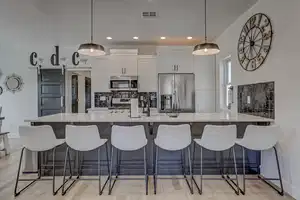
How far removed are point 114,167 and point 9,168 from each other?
201 centimetres

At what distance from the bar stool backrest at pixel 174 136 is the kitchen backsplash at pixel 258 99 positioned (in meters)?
1.33

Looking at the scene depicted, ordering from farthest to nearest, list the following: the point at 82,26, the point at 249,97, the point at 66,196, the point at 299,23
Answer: the point at 82,26
the point at 249,97
the point at 66,196
the point at 299,23

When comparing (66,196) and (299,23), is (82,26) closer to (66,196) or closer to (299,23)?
(66,196)

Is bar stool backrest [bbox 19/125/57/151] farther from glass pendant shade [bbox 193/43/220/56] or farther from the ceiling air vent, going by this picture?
the ceiling air vent

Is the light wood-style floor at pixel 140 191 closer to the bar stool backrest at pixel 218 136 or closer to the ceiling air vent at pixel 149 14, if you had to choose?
the bar stool backrest at pixel 218 136

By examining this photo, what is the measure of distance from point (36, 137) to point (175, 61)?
4370mm

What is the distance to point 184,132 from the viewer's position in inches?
127

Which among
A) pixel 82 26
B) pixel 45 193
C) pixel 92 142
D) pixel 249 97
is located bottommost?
pixel 45 193

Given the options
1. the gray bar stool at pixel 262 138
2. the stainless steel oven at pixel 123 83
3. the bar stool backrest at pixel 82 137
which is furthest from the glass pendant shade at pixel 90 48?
the stainless steel oven at pixel 123 83

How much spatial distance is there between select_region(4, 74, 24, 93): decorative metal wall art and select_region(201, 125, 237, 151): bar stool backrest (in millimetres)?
6604

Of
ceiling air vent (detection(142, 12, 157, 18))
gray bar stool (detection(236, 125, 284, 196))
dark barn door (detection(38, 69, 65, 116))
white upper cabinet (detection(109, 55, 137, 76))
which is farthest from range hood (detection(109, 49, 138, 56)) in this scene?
gray bar stool (detection(236, 125, 284, 196))

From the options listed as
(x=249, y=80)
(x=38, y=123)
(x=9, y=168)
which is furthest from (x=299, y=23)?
(x=9, y=168)

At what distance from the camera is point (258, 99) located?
3965mm

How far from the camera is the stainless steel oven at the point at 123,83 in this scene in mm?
6887
